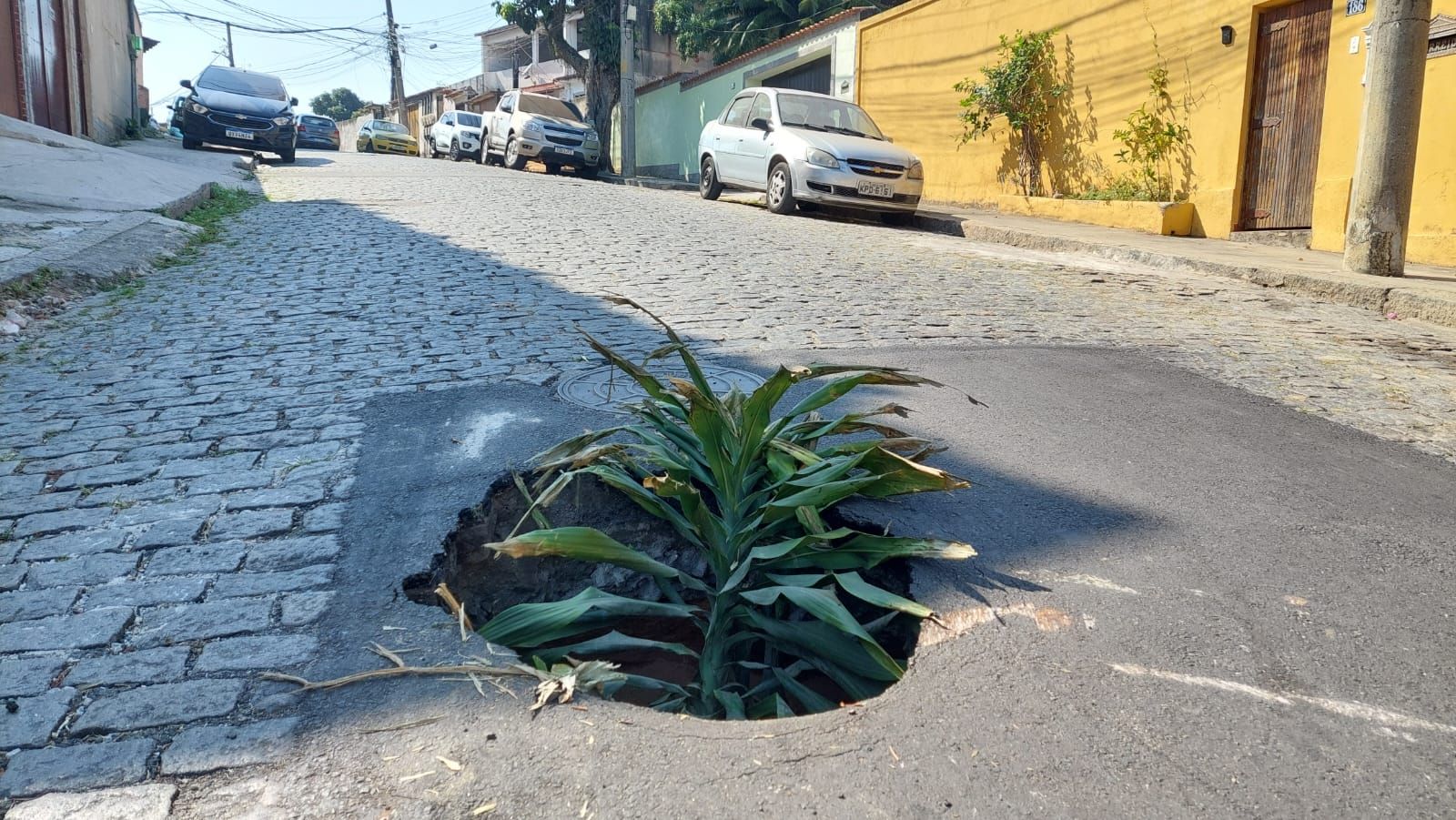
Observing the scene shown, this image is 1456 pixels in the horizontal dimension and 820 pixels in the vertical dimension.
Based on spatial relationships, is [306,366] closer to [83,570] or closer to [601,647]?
[83,570]

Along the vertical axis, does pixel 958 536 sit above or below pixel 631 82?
below

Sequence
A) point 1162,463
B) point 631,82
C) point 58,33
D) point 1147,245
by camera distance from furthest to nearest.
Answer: point 631,82
point 58,33
point 1147,245
point 1162,463

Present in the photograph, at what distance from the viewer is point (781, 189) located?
45.6 feet

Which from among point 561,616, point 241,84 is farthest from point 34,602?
point 241,84

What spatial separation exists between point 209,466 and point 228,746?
183 cm

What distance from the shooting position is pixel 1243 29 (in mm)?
11648

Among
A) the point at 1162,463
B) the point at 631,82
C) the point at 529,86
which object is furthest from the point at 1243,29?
the point at 529,86

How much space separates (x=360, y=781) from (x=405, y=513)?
4.35 ft

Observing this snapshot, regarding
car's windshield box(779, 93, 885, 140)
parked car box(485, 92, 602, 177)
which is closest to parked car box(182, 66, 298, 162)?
parked car box(485, 92, 602, 177)

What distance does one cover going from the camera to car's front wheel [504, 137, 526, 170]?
23.8 m

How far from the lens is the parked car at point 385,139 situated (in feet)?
121

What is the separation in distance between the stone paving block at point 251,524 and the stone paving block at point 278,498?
5 cm

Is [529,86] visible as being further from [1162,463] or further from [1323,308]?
[1162,463]

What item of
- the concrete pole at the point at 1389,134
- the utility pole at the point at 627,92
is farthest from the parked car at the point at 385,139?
the concrete pole at the point at 1389,134
